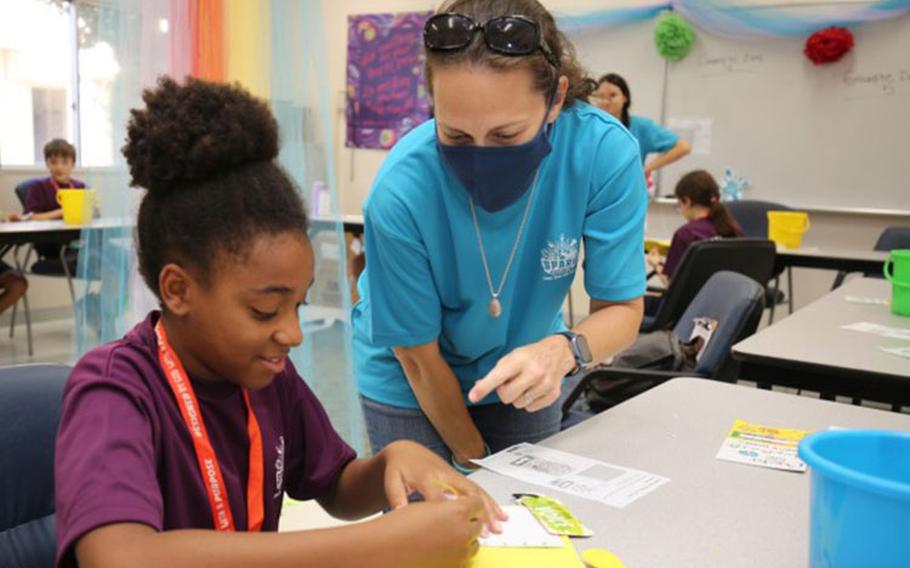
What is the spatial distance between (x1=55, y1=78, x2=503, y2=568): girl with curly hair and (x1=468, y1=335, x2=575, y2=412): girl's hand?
13 centimetres

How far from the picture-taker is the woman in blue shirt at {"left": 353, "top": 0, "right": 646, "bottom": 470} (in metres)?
1.20

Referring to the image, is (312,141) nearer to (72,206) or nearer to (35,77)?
(72,206)

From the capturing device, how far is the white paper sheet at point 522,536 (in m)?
0.93

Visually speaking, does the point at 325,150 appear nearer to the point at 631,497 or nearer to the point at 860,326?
the point at 860,326

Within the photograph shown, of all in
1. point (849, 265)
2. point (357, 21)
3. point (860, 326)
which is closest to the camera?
point (860, 326)

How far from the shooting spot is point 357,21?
655cm

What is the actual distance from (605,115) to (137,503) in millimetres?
996

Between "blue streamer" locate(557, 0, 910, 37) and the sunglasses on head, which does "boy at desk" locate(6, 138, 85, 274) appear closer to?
"blue streamer" locate(557, 0, 910, 37)

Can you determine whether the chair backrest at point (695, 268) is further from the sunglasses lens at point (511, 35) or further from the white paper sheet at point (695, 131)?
Answer: the white paper sheet at point (695, 131)

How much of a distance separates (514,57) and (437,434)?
0.66 metres

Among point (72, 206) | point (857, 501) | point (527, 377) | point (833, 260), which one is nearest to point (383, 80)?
point (72, 206)

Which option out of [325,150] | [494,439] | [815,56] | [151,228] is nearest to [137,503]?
[151,228]

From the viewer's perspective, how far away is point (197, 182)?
3.02ft

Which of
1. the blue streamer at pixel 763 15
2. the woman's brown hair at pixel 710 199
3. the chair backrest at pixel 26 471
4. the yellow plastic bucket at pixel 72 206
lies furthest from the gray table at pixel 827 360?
the yellow plastic bucket at pixel 72 206
